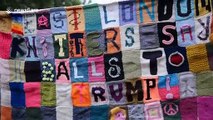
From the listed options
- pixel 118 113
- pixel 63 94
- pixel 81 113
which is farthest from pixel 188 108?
pixel 63 94

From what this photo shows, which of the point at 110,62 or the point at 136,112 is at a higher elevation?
the point at 110,62

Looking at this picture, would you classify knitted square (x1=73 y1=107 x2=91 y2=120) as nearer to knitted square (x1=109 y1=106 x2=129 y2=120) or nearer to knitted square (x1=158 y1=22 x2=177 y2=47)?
knitted square (x1=109 y1=106 x2=129 y2=120)

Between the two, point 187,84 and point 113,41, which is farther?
point 113,41

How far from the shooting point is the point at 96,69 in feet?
7.49

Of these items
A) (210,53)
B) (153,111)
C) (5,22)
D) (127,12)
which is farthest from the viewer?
(5,22)

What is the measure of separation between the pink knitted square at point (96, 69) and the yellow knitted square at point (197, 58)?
45 cm

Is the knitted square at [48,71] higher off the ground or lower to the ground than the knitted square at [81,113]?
higher

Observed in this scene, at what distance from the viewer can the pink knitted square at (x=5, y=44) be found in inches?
95.5

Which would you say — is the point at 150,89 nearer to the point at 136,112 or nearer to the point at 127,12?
the point at 136,112

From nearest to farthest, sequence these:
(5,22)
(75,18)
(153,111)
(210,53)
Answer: (210,53) < (153,111) < (75,18) < (5,22)

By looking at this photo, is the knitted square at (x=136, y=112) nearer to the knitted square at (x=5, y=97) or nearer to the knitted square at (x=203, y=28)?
the knitted square at (x=203, y=28)

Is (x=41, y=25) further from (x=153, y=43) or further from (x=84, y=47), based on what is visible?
(x=153, y=43)

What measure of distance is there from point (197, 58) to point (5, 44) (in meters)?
1.05

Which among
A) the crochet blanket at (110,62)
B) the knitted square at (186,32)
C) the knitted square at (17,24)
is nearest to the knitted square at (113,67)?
the crochet blanket at (110,62)
